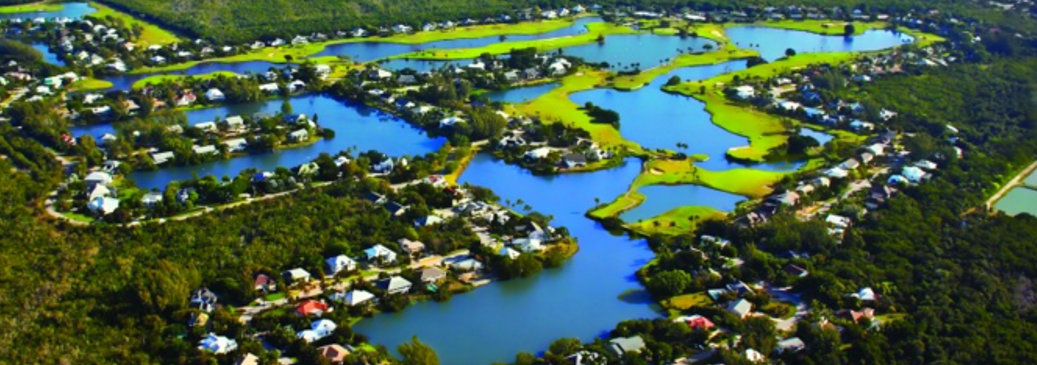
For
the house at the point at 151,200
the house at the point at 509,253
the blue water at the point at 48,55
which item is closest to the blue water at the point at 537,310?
the house at the point at 509,253

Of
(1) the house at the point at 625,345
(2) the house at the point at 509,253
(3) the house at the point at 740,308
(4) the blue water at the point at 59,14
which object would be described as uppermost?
(2) the house at the point at 509,253

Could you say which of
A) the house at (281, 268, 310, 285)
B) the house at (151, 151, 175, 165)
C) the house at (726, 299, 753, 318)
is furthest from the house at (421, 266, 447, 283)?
the house at (151, 151, 175, 165)

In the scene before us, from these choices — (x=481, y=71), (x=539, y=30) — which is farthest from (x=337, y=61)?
(x=539, y=30)

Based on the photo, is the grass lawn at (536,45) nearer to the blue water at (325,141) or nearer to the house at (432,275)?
the blue water at (325,141)

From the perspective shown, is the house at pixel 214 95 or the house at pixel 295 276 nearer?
the house at pixel 295 276

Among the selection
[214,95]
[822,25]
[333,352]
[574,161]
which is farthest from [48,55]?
[822,25]
